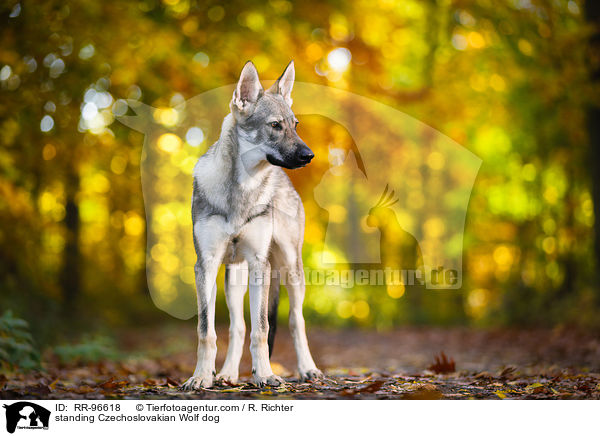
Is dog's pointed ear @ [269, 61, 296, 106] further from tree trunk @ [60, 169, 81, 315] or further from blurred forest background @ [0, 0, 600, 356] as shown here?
tree trunk @ [60, 169, 81, 315]

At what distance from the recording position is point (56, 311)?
11.5m

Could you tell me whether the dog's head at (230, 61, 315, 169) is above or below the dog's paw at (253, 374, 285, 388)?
above

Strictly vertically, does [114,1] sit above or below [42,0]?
above

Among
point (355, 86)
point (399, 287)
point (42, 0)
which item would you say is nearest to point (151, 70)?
point (42, 0)

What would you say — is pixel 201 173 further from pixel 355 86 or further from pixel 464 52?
pixel 464 52

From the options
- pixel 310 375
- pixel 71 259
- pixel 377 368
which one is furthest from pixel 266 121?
pixel 71 259

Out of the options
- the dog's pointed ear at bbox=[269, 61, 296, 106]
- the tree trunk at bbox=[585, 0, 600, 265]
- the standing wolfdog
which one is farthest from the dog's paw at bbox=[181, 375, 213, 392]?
the tree trunk at bbox=[585, 0, 600, 265]

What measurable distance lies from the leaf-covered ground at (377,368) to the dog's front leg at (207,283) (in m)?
0.30

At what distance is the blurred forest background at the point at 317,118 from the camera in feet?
31.3

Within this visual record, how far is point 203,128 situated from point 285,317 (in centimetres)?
1059

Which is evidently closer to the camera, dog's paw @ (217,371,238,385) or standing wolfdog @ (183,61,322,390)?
standing wolfdog @ (183,61,322,390)

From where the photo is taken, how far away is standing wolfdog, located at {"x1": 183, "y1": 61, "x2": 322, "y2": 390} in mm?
4867
